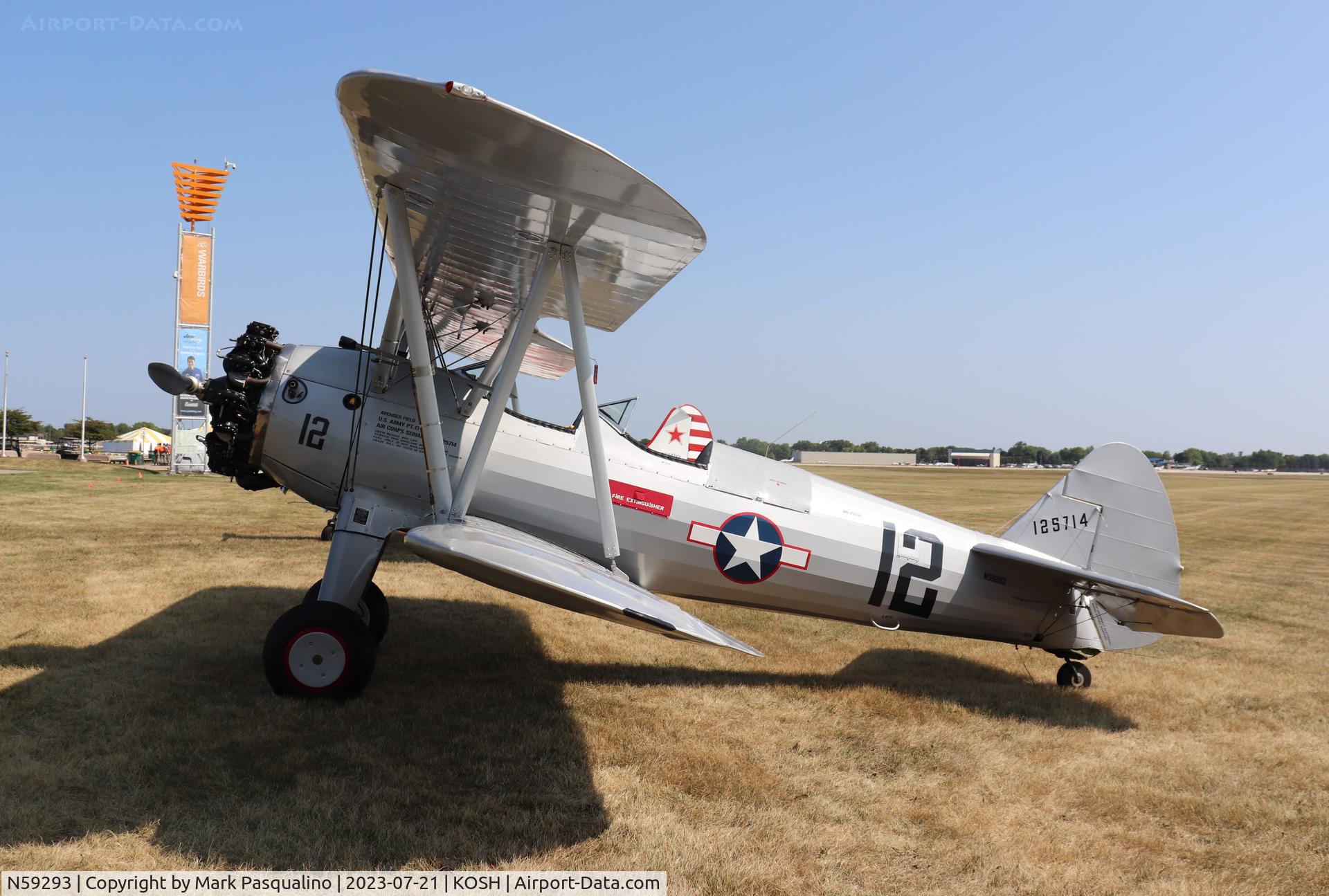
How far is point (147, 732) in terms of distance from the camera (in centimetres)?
413

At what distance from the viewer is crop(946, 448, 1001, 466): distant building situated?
131875 millimetres

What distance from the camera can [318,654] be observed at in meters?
4.68

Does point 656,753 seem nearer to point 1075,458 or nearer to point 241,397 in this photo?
point 241,397

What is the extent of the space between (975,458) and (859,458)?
27316 millimetres

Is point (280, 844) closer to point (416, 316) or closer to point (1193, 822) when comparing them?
point (416, 316)

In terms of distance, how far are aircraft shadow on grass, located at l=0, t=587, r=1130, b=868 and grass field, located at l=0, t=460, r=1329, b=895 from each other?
2cm

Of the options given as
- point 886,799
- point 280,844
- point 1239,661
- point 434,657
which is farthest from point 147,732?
point 1239,661

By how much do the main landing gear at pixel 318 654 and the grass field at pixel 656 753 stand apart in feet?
0.45

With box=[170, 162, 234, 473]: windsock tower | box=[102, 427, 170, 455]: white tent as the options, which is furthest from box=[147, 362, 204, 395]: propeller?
box=[102, 427, 170, 455]: white tent

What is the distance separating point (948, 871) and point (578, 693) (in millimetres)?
2775

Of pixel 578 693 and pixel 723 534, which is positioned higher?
pixel 723 534

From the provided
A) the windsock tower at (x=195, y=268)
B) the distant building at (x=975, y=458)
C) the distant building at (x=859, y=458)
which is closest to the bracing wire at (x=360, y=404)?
the windsock tower at (x=195, y=268)

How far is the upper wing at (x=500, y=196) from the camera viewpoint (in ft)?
12.3

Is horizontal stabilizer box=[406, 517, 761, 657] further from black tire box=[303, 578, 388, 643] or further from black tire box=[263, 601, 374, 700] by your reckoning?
black tire box=[303, 578, 388, 643]
